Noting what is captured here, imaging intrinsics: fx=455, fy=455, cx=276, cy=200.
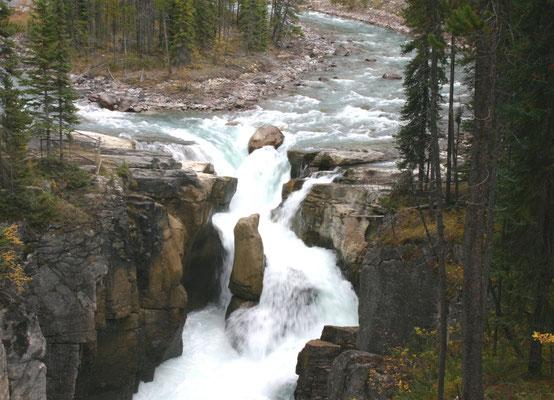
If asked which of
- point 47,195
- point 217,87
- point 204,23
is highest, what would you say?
point 204,23

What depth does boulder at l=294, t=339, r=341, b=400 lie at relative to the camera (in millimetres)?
15656

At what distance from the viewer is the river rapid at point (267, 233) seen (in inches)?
702

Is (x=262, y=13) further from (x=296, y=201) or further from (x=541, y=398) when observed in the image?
(x=541, y=398)

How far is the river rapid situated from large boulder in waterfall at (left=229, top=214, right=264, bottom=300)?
0.62 metres

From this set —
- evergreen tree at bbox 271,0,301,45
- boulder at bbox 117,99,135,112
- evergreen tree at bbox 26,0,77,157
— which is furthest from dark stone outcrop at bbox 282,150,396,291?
evergreen tree at bbox 271,0,301,45

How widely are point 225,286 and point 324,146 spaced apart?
1257 cm

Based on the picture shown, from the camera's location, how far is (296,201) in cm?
2331

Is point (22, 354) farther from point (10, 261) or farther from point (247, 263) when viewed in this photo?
point (247, 263)

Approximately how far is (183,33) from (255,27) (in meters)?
14.0

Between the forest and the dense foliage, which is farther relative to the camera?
the forest

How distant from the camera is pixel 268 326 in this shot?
19.4 m

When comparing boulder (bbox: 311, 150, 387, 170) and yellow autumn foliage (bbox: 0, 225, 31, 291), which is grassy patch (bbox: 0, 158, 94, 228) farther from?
boulder (bbox: 311, 150, 387, 170)

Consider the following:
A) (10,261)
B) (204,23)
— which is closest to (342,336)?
(10,261)

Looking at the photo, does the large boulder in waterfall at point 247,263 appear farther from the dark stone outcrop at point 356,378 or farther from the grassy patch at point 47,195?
the grassy patch at point 47,195
